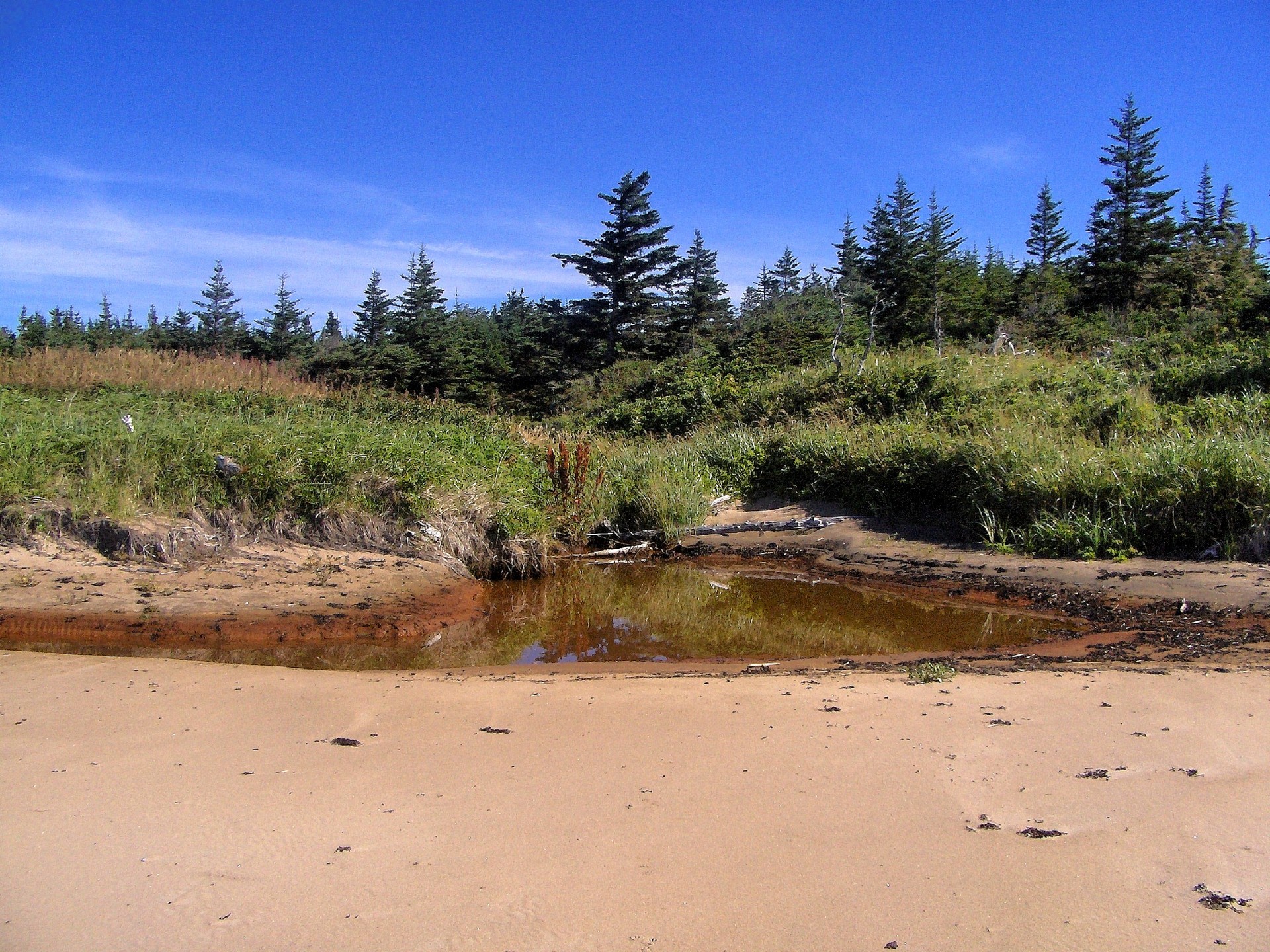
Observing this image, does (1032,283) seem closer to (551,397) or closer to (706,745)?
(551,397)

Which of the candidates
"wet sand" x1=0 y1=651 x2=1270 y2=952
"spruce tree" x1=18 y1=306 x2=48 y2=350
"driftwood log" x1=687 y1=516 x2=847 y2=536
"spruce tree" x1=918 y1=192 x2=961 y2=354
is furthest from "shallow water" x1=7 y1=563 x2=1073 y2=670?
"spruce tree" x1=18 y1=306 x2=48 y2=350

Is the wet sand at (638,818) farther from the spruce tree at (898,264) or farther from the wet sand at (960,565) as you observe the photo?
the spruce tree at (898,264)

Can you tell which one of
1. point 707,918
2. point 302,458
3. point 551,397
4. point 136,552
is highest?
point 551,397

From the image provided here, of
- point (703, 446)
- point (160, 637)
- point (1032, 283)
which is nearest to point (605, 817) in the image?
point (160, 637)

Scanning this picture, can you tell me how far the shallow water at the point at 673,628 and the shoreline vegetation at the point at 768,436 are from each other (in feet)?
4.51

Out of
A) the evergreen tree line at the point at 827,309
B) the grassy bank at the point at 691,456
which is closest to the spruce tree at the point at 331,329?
the evergreen tree line at the point at 827,309

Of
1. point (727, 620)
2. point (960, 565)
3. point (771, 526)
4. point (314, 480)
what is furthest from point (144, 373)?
point (960, 565)

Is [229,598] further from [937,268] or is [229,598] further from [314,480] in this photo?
[937,268]

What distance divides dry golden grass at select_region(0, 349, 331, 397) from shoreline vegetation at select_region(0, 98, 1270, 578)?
0.27 ft

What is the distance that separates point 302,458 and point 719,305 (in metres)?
38.8

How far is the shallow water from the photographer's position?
6746mm

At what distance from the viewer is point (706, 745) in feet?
13.6

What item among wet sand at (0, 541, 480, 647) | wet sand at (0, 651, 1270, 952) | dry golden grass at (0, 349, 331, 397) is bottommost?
wet sand at (0, 651, 1270, 952)

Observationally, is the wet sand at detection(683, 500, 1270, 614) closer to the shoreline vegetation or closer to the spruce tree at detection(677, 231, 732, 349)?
the shoreline vegetation
